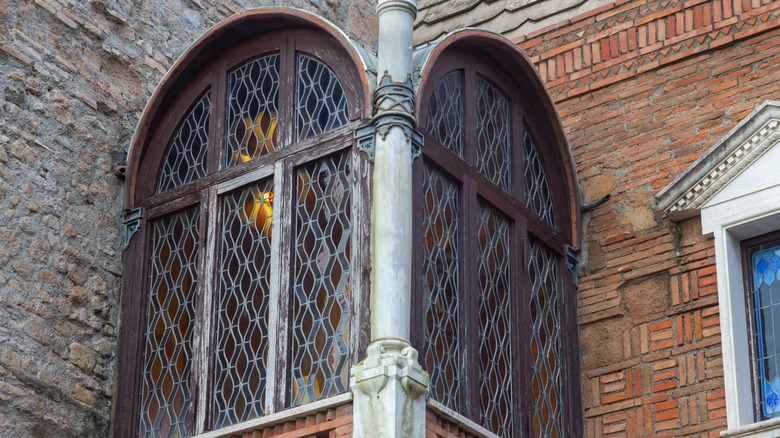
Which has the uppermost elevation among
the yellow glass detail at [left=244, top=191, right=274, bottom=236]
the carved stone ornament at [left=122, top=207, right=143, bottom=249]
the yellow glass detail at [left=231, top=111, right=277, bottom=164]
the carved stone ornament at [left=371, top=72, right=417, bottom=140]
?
the yellow glass detail at [left=231, top=111, right=277, bottom=164]

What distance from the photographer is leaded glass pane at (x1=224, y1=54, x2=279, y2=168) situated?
9.21 metres

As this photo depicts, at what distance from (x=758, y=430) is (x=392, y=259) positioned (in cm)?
247

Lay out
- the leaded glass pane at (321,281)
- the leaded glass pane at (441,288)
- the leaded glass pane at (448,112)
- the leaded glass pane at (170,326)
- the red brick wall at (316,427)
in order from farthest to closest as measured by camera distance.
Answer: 1. the leaded glass pane at (448,112)
2. the leaded glass pane at (170,326)
3. the leaded glass pane at (441,288)
4. the leaded glass pane at (321,281)
5. the red brick wall at (316,427)

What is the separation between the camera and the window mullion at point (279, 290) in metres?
8.30

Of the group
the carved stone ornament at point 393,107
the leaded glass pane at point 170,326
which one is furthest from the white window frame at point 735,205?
the leaded glass pane at point 170,326

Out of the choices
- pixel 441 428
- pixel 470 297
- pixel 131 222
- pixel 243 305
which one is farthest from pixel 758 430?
pixel 131 222

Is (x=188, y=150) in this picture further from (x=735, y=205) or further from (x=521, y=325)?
(x=735, y=205)

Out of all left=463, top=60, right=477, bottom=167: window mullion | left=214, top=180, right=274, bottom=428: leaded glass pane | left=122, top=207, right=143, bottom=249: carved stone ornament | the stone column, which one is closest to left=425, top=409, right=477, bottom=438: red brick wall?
the stone column

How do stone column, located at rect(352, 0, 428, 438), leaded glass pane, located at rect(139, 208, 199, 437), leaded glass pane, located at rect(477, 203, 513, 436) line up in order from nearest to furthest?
stone column, located at rect(352, 0, 428, 438) < leaded glass pane, located at rect(477, 203, 513, 436) < leaded glass pane, located at rect(139, 208, 199, 437)

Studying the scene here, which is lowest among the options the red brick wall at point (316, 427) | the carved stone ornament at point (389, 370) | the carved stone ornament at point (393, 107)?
the red brick wall at point (316, 427)

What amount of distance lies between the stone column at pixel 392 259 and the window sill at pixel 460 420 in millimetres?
182

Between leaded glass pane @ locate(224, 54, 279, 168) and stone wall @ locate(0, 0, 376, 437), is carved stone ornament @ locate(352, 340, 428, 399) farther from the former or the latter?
stone wall @ locate(0, 0, 376, 437)

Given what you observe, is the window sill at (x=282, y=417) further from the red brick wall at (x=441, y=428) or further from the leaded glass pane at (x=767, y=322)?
the leaded glass pane at (x=767, y=322)

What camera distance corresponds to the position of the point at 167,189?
9.55 meters
